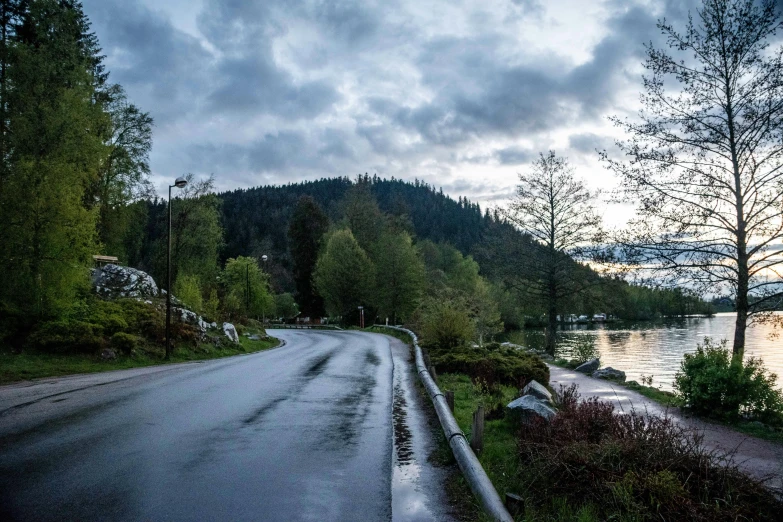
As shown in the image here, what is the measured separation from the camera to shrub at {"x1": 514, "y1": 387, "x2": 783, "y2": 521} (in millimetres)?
4719

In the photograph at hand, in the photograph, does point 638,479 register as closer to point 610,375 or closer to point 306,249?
point 610,375

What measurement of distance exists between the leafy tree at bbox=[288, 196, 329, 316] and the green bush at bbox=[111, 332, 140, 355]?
2362 inches

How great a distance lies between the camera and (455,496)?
5.55 metres

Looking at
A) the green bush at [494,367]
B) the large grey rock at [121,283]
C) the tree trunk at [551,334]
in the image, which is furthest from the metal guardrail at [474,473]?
the large grey rock at [121,283]

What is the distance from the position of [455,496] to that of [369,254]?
6932 centimetres

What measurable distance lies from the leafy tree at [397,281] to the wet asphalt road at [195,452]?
1934 inches

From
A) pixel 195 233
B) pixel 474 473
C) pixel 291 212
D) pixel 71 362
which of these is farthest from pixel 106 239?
pixel 291 212

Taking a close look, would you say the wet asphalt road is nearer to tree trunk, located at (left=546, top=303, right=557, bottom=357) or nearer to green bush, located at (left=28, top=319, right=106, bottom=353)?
green bush, located at (left=28, top=319, right=106, bottom=353)

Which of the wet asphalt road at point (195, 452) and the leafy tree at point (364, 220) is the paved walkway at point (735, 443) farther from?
the leafy tree at point (364, 220)

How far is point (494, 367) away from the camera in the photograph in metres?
14.8

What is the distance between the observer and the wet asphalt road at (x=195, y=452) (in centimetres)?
503

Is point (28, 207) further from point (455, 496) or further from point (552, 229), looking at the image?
point (552, 229)

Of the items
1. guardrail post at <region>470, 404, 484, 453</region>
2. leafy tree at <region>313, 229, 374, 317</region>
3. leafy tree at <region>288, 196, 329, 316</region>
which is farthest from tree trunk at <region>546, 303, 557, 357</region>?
leafy tree at <region>288, 196, 329, 316</region>

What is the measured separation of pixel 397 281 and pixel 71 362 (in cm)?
4598
